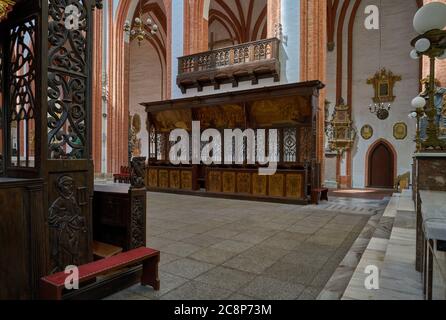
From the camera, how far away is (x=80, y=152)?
2.38 metres

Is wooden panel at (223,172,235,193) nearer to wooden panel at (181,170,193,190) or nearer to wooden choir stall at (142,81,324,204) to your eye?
wooden choir stall at (142,81,324,204)

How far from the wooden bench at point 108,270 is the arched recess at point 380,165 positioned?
12.8 m

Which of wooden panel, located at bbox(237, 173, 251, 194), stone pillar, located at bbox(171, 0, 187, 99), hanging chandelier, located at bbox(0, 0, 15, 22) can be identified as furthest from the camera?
stone pillar, located at bbox(171, 0, 187, 99)

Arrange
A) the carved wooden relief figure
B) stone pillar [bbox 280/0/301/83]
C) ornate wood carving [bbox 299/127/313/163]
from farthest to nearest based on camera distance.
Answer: stone pillar [bbox 280/0/301/83]
ornate wood carving [bbox 299/127/313/163]
the carved wooden relief figure

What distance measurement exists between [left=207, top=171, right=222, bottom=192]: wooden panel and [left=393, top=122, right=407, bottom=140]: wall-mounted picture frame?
28.7 feet

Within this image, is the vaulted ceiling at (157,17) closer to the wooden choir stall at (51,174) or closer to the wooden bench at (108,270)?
the wooden choir stall at (51,174)

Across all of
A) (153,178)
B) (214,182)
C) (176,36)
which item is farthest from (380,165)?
(176,36)

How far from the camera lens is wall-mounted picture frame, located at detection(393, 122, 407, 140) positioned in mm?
12516

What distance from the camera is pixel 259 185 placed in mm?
7762

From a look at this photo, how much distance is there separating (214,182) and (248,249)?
4983 mm

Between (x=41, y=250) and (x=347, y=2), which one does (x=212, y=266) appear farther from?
(x=347, y=2)

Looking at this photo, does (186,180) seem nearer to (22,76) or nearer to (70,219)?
(70,219)

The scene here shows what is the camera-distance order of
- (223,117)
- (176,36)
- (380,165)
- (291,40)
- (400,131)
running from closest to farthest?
(291,40) → (223,117) → (176,36) → (400,131) → (380,165)

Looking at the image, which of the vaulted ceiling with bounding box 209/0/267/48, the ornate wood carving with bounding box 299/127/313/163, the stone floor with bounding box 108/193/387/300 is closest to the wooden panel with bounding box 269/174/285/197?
the ornate wood carving with bounding box 299/127/313/163
